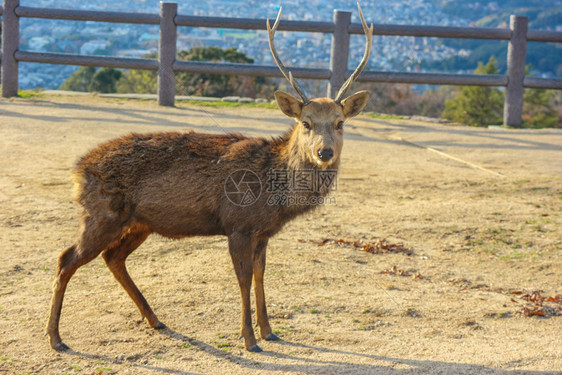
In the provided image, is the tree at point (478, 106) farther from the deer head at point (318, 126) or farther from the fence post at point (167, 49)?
the deer head at point (318, 126)

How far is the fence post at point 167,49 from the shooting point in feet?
44.0

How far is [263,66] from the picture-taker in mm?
13117

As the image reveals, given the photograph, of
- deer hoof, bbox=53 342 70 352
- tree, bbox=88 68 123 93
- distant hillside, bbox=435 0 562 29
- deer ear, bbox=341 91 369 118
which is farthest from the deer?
distant hillside, bbox=435 0 562 29

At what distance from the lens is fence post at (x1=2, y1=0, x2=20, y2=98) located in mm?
13531

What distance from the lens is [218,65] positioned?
13.3 metres

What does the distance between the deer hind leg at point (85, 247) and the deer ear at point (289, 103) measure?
1641mm

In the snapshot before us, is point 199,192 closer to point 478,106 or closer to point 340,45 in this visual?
point 340,45

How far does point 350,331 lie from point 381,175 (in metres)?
4.85

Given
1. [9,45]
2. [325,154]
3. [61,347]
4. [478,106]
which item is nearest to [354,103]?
[325,154]

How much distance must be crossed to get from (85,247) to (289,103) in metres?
2.00

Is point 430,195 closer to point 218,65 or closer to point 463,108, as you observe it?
point 218,65

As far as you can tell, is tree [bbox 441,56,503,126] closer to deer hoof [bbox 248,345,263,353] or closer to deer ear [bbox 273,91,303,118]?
deer ear [bbox 273,91,303,118]

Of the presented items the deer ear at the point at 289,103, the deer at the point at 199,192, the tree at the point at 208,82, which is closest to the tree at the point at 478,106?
the tree at the point at 208,82

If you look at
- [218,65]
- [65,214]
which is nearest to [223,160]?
[65,214]
